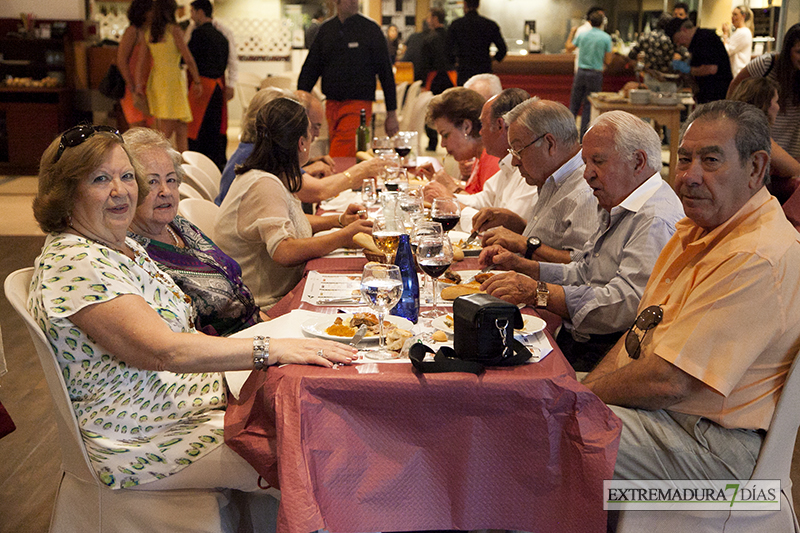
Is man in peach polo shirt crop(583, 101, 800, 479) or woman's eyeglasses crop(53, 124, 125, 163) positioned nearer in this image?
man in peach polo shirt crop(583, 101, 800, 479)

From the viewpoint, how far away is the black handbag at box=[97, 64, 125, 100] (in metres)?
7.38

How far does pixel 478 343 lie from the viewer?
1.57 metres

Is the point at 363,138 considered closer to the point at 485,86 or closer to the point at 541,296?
the point at 485,86

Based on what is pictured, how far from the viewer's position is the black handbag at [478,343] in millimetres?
1558

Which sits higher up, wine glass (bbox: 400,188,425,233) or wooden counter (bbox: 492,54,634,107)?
wooden counter (bbox: 492,54,634,107)

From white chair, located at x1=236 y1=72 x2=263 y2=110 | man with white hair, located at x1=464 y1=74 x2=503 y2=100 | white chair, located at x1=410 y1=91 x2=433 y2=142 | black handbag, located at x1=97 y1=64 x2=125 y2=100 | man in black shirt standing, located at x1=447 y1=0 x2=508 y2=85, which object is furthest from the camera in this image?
white chair, located at x1=236 y1=72 x2=263 y2=110

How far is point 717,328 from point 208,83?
656 centimetres

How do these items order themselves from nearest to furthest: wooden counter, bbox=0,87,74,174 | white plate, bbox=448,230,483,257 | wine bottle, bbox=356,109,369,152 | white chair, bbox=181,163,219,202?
white plate, bbox=448,230,483,257 < white chair, bbox=181,163,219,202 < wine bottle, bbox=356,109,369,152 < wooden counter, bbox=0,87,74,174

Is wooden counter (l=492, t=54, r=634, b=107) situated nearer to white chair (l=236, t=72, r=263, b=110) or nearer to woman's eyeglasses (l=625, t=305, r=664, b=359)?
white chair (l=236, t=72, r=263, b=110)

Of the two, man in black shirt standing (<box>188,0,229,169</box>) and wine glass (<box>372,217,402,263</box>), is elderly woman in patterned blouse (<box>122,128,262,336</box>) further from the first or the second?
man in black shirt standing (<box>188,0,229,169</box>)

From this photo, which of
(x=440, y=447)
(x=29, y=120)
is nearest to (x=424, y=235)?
(x=440, y=447)

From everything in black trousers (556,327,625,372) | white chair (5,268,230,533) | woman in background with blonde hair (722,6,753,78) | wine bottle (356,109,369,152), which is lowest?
white chair (5,268,230,533)

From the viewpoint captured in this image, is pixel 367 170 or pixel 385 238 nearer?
pixel 385 238

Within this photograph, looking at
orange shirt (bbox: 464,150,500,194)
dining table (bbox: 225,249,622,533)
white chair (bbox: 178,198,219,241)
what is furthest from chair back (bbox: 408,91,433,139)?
dining table (bbox: 225,249,622,533)
